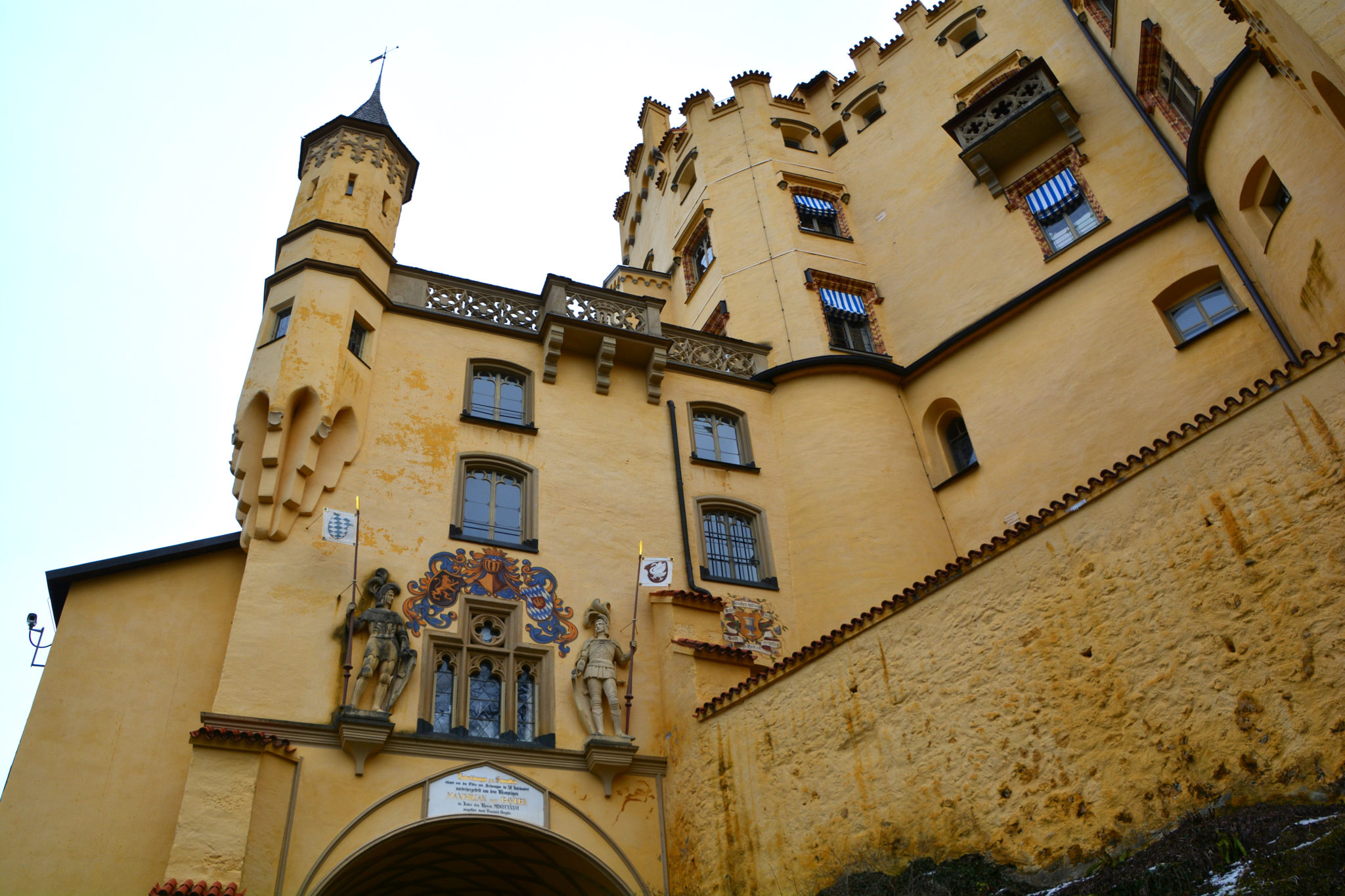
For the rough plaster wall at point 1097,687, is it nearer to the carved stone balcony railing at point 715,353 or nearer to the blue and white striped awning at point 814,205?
the carved stone balcony railing at point 715,353

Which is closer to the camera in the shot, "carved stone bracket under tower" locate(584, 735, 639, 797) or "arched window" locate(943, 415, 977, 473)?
"carved stone bracket under tower" locate(584, 735, 639, 797)

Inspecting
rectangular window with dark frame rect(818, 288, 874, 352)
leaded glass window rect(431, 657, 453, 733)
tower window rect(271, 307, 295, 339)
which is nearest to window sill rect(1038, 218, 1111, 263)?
rectangular window with dark frame rect(818, 288, 874, 352)

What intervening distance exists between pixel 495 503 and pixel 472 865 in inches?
207

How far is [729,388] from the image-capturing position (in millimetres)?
20172

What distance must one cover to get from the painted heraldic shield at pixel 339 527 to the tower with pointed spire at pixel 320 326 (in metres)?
0.30

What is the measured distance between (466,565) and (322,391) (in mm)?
3382

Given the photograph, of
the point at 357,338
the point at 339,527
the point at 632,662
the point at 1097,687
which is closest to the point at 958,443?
the point at 632,662

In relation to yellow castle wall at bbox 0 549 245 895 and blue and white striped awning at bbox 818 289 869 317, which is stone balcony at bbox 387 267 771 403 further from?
yellow castle wall at bbox 0 549 245 895

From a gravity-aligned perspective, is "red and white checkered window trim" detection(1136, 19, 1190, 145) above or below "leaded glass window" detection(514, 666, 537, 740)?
above

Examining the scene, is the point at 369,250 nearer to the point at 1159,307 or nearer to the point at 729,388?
the point at 729,388

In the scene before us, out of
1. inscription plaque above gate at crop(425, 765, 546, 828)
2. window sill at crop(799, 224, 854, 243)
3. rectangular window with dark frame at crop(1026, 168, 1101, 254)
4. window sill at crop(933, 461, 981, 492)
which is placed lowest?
inscription plaque above gate at crop(425, 765, 546, 828)

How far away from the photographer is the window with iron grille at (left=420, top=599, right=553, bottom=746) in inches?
540

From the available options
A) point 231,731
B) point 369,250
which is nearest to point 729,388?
point 369,250

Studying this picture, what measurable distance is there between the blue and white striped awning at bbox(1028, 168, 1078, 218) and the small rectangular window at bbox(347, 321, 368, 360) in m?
12.9
